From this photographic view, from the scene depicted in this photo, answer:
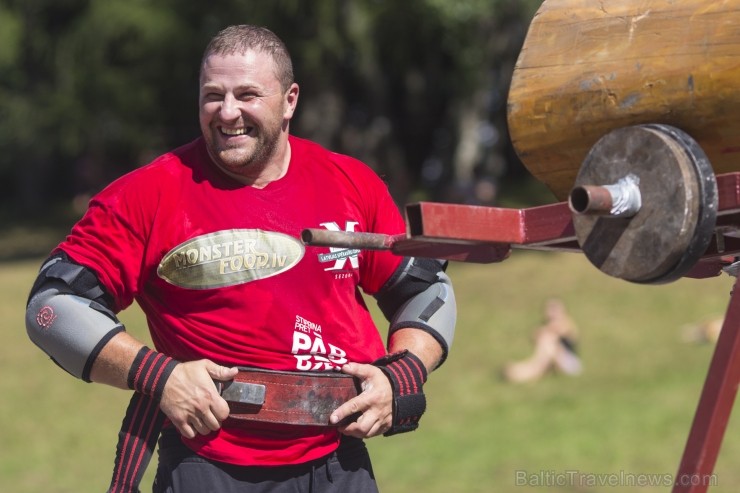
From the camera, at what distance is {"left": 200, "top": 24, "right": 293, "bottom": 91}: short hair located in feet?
12.3

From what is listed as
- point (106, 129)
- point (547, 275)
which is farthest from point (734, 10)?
point (106, 129)

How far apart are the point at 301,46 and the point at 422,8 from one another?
2858 millimetres

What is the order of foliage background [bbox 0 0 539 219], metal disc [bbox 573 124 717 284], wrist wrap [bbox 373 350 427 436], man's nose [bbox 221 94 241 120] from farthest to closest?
foliage background [bbox 0 0 539 219] < wrist wrap [bbox 373 350 427 436] < man's nose [bbox 221 94 241 120] < metal disc [bbox 573 124 717 284]

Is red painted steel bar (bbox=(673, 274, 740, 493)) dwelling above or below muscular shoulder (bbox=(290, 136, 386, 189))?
below

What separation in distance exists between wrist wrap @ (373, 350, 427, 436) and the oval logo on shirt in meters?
0.44

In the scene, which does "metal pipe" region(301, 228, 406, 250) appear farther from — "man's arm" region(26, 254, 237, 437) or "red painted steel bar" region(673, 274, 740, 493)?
"red painted steel bar" region(673, 274, 740, 493)

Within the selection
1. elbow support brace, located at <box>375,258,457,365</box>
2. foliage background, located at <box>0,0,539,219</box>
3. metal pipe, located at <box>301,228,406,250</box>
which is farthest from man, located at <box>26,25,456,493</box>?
foliage background, located at <box>0,0,539,219</box>

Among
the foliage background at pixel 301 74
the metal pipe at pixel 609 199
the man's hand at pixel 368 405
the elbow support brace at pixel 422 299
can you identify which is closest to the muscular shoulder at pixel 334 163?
the elbow support brace at pixel 422 299

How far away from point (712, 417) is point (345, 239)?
95 cm

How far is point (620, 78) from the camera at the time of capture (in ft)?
10.3

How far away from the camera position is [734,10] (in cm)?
296

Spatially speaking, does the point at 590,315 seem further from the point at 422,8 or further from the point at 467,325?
the point at 422,8

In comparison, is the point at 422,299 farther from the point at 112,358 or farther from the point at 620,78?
the point at 620,78

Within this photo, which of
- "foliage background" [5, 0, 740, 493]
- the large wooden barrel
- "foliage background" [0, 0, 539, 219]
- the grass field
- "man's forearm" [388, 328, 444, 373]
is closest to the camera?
the large wooden barrel
